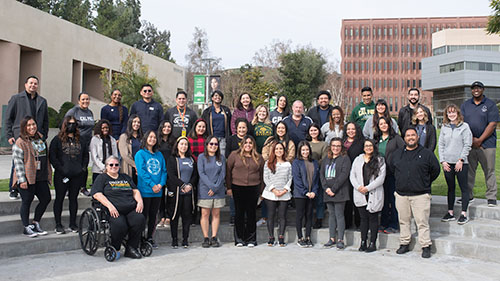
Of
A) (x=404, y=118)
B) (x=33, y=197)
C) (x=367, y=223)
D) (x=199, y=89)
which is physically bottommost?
(x=367, y=223)

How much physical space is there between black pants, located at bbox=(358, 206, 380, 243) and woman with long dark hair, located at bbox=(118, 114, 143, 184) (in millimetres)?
3821

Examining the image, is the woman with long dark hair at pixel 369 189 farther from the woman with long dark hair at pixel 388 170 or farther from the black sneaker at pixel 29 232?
the black sneaker at pixel 29 232

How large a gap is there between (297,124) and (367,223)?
218 cm

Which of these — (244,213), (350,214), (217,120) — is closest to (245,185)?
(244,213)

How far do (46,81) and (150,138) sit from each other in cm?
2289

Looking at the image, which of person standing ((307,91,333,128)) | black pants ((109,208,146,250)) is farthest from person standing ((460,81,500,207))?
black pants ((109,208,146,250))

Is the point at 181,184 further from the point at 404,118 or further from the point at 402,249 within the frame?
the point at 404,118

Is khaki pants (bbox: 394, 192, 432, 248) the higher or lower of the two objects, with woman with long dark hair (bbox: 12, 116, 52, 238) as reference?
lower

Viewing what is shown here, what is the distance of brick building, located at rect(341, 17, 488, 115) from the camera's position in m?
95.8

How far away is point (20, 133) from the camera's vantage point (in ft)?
20.4

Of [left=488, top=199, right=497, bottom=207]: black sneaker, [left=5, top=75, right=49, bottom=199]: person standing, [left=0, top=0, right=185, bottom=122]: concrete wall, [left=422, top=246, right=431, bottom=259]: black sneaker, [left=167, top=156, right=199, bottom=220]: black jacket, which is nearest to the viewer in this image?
[left=422, top=246, right=431, bottom=259]: black sneaker

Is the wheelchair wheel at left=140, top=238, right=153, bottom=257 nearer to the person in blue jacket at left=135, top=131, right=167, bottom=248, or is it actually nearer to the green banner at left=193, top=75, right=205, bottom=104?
the person in blue jacket at left=135, top=131, right=167, bottom=248

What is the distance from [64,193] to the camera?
6484 mm

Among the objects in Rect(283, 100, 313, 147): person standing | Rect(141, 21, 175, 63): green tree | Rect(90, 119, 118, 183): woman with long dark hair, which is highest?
Rect(141, 21, 175, 63): green tree
